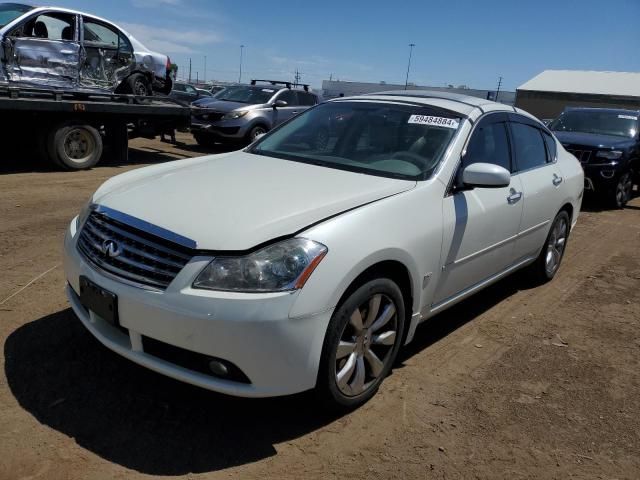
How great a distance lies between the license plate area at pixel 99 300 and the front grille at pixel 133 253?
4.0 inches

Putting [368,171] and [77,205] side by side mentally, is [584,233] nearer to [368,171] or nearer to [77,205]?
[368,171]

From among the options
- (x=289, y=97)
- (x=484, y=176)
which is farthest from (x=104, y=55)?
(x=484, y=176)

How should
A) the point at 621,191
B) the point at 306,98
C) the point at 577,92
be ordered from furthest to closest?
the point at 577,92
the point at 306,98
the point at 621,191

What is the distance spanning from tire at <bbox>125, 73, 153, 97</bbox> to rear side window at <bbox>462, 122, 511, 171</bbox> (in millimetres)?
8154

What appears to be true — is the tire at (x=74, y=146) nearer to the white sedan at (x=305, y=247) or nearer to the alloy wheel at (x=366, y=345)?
the white sedan at (x=305, y=247)

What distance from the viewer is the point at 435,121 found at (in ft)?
12.6

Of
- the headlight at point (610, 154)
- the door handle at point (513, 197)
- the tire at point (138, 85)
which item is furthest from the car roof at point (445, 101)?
the tire at point (138, 85)

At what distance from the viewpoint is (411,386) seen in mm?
3324

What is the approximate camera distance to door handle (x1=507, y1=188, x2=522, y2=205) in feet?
13.4

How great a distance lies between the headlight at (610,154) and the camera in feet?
31.0

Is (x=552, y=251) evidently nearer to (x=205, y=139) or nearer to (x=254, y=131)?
(x=254, y=131)

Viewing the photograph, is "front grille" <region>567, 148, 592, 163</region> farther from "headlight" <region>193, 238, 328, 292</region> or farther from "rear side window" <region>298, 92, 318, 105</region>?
"headlight" <region>193, 238, 328, 292</region>

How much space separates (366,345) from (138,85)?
9.34m

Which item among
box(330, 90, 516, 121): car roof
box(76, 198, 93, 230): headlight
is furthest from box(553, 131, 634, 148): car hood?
box(76, 198, 93, 230): headlight
